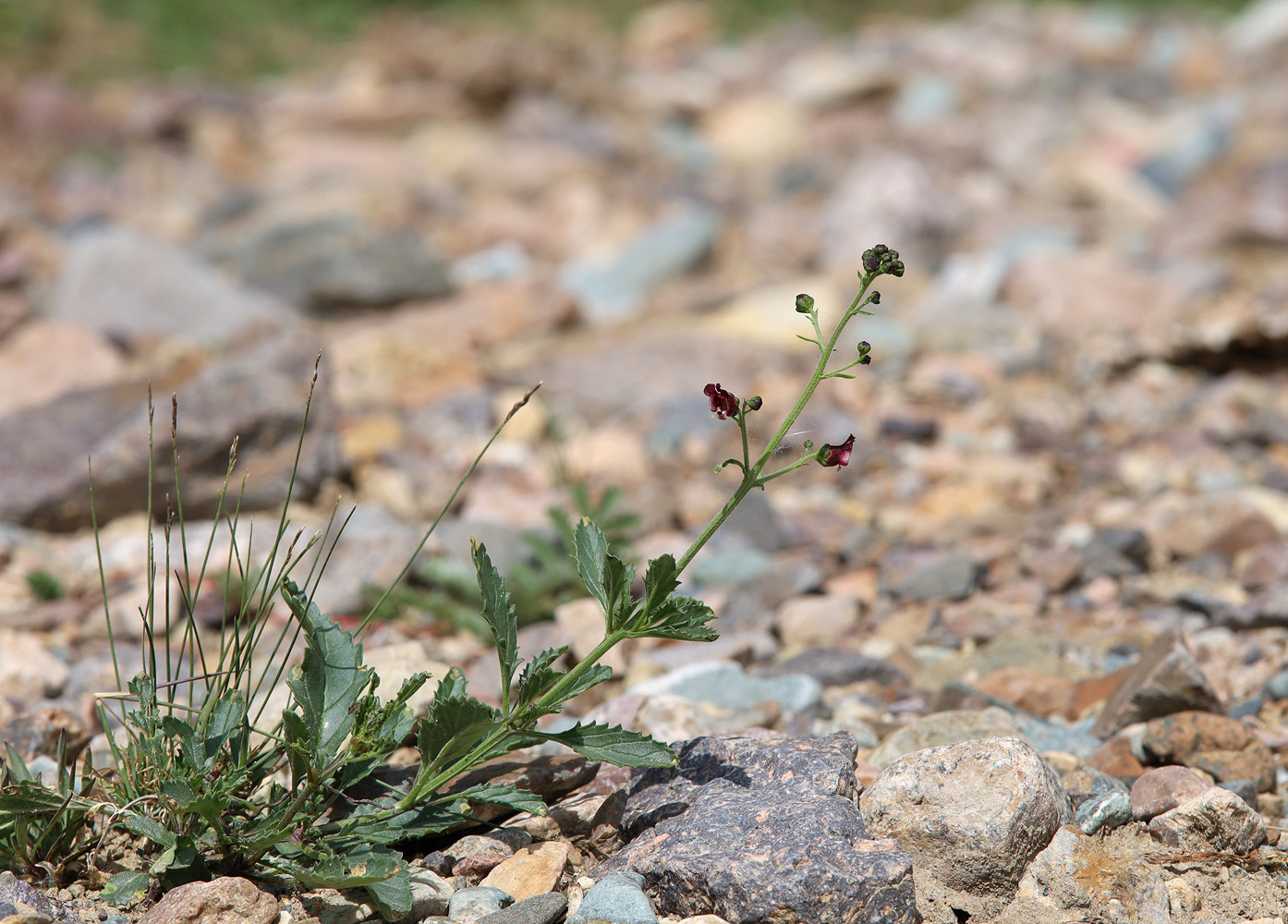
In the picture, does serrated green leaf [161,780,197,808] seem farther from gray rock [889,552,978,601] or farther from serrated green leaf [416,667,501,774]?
gray rock [889,552,978,601]

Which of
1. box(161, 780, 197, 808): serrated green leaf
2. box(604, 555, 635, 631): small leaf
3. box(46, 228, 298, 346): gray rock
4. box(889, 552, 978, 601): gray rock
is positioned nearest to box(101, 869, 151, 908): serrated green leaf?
box(161, 780, 197, 808): serrated green leaf

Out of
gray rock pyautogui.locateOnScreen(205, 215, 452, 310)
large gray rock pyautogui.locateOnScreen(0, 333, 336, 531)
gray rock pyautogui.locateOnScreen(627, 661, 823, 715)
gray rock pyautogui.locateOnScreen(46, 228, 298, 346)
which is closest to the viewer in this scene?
gray rock pyautogui.locateOnScreen(627, 661, 823, 715)

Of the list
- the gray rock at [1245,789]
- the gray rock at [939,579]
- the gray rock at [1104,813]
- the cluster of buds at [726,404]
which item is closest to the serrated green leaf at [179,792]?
the cluster of buds at [726,404]

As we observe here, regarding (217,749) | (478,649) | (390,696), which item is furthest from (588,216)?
(217,749)

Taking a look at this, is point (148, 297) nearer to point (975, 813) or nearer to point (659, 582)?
point (659, 582)

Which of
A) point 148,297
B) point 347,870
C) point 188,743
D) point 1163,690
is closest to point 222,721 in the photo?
point 188,743

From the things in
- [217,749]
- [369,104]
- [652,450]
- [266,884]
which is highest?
[369,104]

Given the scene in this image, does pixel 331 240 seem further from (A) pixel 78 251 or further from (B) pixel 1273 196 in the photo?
(B) pixel 1273 196
